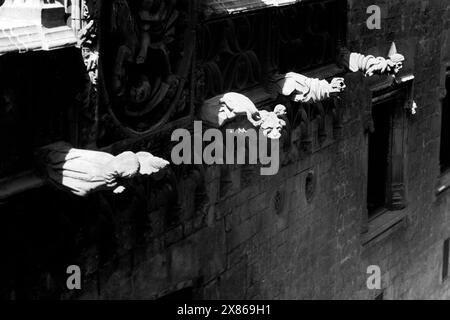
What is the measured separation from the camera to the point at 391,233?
13.6m

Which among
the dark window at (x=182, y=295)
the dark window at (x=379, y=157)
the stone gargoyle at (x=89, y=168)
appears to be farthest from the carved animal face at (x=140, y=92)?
the dark window at (x=379, y=157)

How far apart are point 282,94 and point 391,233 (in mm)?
3954

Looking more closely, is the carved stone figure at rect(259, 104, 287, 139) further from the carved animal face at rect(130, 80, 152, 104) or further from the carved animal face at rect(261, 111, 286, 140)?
the carved animal face at rect(130, 80, 152, 104)

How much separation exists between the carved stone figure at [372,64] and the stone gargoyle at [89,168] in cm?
475

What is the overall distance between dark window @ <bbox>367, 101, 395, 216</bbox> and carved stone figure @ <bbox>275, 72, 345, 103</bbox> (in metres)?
3.27

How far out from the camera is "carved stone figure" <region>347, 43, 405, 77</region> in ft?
37.6

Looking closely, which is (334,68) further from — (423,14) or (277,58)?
(423,14)

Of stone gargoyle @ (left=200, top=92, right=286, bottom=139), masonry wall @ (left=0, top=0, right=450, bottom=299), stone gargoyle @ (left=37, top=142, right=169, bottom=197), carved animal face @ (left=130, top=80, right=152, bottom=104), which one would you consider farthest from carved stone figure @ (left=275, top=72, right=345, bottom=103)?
stone gargoyle @ (left=37, top=142, right=169, bottom=197)

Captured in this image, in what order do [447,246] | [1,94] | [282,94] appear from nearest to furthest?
[1,94]
[282,94]
[447,246]

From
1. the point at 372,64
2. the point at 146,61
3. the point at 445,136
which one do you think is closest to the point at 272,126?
the point at 146,61
